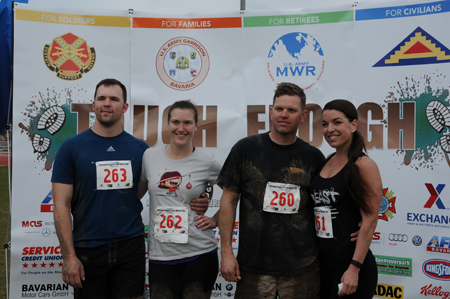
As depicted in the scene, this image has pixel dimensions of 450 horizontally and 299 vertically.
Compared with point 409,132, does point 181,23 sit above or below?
above

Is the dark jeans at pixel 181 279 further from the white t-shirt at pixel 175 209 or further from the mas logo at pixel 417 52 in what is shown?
the mas logo at pixel 417 52

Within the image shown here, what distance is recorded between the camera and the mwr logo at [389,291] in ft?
10.8

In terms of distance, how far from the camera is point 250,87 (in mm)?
3568

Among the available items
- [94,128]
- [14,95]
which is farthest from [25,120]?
[94,128]

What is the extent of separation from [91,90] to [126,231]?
1859 millimetres

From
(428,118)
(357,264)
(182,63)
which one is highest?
(182,63)

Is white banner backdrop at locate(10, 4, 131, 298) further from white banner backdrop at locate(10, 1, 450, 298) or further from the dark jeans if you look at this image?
the dark jeans

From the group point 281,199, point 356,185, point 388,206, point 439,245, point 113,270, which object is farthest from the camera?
point 388,206

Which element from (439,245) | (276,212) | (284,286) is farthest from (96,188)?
(439,245)

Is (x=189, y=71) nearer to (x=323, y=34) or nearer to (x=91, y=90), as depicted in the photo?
(x=91, y=90)

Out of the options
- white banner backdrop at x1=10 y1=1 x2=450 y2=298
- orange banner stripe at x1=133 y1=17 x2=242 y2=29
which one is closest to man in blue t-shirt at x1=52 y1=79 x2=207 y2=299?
white banner backdrop at x1=10 y1=1 x2=450 y2=298

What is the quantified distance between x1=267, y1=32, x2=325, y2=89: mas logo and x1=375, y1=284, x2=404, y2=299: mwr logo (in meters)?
2.08

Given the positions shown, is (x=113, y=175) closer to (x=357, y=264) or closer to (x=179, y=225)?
(x=179, y=225)

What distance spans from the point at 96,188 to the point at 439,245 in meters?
3.02
